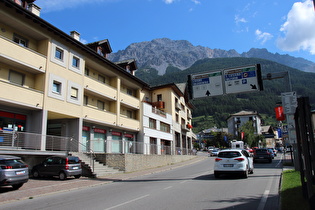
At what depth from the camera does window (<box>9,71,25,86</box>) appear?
766 inches

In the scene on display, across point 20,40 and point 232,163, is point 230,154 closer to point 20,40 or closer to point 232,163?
point 232,163

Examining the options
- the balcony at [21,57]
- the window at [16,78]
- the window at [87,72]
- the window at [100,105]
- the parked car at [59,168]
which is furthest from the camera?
the window at [100,105]

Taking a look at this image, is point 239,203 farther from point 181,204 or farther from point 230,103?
point 230,103

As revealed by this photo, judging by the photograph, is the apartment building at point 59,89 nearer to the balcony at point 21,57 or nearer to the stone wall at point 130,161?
the balcony at point 21,57

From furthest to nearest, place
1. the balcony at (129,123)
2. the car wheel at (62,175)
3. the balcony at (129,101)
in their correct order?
the balcony at (129,101) → the balcony at (129,123) → the car wheel at (62,175)

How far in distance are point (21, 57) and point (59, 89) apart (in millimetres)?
4123

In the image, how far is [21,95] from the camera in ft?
61.1

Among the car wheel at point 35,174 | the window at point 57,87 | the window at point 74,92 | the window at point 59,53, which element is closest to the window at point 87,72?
the window at point 74,92

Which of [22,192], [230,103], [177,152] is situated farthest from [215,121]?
[22,192]

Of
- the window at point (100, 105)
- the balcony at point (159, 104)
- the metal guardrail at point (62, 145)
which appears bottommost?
the metal guardrail at point (62, 145)

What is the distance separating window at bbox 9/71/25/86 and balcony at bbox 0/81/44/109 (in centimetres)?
150

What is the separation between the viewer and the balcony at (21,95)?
17453 millimetres

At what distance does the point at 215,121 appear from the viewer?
159750mm

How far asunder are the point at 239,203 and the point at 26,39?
64.6 ft
